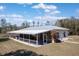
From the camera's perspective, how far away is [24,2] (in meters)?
5.42

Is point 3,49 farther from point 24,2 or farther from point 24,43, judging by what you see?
point 24,2

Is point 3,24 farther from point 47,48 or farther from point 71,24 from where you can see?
point 71,24

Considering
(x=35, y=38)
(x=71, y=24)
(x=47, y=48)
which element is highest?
(x=71, y=24)

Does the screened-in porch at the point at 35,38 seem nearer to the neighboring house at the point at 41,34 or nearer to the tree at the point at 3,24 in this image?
the neighboring house at the point at 41,34

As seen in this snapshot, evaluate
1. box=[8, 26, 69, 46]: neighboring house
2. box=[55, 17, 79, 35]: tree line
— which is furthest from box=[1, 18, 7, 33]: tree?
box=[55, 17, 79, 35]: tree line

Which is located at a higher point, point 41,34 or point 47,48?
point 41,34

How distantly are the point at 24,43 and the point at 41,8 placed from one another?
1.59 feet

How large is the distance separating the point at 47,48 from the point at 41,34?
19 cm

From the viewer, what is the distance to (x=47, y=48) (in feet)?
18.0

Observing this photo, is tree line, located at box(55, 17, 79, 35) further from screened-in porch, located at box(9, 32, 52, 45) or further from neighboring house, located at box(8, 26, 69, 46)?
screened-in porch, located at box(9, 32, 52, 45)

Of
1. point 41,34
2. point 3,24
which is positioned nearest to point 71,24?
point 41,34

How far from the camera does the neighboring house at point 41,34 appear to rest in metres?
5.46

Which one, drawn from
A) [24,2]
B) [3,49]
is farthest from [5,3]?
[3,49]

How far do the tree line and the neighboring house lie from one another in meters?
0.05
